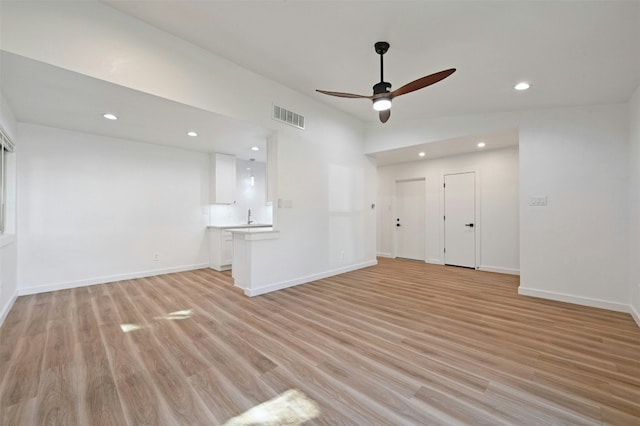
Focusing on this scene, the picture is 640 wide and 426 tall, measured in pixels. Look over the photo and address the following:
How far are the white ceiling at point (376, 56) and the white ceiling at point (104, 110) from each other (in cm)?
2

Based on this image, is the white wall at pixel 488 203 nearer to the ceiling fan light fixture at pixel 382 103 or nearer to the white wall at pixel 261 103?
the white wall at pixel 261 103

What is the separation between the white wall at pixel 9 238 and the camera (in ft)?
9.97

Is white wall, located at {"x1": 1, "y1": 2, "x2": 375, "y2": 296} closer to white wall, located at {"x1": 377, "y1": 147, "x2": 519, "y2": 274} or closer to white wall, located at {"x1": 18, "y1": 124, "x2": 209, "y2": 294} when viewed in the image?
white wall, located at {"x1": 377, "y1": 147, "x2": 519, "y2": 274}

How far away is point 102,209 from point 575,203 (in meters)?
7.46

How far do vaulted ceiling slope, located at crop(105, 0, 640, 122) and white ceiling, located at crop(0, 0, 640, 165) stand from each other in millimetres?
11

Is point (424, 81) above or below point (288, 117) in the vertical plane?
below

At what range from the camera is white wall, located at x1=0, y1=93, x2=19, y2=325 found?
3039mm

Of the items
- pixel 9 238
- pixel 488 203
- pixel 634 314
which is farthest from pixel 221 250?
pixel 634 314

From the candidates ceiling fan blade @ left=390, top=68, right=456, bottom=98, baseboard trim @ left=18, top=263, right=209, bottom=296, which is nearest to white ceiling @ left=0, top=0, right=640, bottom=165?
ceiling fan blade @ left=390, top=68, right=456, bottom=98

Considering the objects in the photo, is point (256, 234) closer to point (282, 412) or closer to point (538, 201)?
point (282, 412)

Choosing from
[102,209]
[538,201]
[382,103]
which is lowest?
[102,209]

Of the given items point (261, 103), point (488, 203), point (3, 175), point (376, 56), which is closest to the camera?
point (376, 56)

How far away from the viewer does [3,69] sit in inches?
91.5

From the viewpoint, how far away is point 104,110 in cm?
335
